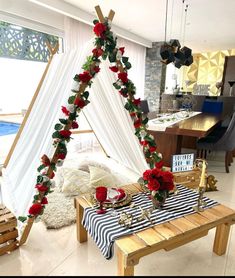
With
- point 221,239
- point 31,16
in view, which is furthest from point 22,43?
point 221,239

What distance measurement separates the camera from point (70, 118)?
5.95 ft

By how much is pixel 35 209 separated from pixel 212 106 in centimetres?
506

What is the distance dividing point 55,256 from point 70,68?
5.55 ft

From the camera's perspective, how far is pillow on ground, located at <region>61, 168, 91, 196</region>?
2828 millimetres

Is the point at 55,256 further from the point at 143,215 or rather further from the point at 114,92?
the point at 114,92

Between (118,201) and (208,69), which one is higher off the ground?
(208,69)

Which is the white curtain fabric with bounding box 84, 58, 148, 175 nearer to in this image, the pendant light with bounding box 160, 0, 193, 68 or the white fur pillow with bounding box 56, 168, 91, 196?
the white fur pillow with bounding box 56, 168, 91, 196

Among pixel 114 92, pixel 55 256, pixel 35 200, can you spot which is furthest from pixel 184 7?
pixel 55 256

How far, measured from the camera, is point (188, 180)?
276 cm

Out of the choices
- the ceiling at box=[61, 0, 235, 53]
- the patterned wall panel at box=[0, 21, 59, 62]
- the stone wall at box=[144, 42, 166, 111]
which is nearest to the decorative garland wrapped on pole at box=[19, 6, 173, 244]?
the ceiling at box=[61, 0, 235, 53]

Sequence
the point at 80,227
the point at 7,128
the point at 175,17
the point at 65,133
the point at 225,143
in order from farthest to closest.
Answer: the point at 175,17, the point at 7,128, the point at 225,143, the point at 80,227, the point at 65,133

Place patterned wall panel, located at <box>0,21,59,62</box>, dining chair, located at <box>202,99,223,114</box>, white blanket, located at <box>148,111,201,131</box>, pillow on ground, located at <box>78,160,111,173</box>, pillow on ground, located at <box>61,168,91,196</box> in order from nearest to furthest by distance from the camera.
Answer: pillow on ground, located at <box>61,168,91,196</box>, pillow on ground, located at <box>78,160,111,173</box>, white blanket, located at <box>148,111,201,131</box>, patterned wall panel, located at <box>0,21,59,62</box>, dining chair, located at <box>202,99,223,114</box>

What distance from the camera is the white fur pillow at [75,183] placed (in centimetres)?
283

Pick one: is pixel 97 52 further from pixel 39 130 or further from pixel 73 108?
pixel 39 130
